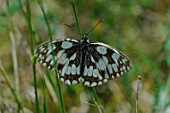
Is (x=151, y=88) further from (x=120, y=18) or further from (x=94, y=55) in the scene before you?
(x=94, y=55)

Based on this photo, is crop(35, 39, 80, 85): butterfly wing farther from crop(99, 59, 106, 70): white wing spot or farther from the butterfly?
crop(99, 59, 106, 70): white wing spot

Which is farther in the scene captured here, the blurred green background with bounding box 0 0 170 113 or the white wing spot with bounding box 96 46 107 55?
the blurred green background with bounding box 0 0 170 113

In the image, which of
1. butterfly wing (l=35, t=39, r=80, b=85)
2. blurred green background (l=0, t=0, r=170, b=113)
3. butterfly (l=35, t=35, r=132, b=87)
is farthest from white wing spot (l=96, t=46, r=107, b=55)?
blurred green background (l=0, t=0, r=170, b=113)

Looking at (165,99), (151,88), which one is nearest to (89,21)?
(151,88)

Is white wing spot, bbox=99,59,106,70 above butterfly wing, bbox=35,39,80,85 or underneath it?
underneath

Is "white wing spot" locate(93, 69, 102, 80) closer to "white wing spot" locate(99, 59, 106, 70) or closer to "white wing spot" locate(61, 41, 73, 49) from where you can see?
"white wing spot" locate(99, 59, 106, 70)

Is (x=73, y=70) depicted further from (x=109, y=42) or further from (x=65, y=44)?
(x=109, y=42)

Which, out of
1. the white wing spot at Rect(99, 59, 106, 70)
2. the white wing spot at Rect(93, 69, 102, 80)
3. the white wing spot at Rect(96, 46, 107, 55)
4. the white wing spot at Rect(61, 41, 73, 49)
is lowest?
the white wing spot at Rect(93, 69, 102, 80)

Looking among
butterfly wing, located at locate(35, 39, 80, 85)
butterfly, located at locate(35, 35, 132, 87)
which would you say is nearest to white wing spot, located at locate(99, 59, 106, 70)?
butterfly, located at locate(35, 35, 132, 87)
